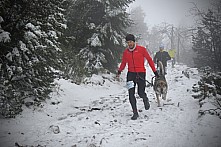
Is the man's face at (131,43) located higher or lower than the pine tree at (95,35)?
lower

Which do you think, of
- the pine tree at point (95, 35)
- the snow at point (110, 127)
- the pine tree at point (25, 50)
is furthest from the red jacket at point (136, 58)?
the pine tree at point (95, 35)

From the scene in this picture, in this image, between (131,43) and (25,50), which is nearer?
(25,50)

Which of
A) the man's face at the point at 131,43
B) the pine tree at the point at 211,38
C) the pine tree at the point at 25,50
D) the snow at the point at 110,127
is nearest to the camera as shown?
the snow at the point at 110,127

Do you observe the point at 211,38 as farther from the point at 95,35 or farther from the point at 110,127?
the point at 110,127

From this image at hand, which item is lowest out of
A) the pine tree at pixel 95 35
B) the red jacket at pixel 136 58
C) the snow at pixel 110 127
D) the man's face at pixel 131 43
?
the snow at pixel 110 127

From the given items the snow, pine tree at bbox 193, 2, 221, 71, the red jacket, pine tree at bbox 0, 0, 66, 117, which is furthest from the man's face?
pine tree at bbox 193, 2, 221, 71

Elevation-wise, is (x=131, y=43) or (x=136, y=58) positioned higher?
(x=131, y=43)

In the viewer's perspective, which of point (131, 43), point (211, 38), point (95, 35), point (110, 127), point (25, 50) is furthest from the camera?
point (211, 38)

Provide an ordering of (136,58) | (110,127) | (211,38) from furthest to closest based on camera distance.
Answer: (211,38)
(136,58)
(110,127)

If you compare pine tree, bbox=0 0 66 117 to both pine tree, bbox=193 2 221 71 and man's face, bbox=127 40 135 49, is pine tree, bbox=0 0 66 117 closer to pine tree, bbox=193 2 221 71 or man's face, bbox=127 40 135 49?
man's face, bbox=127 40 135 49

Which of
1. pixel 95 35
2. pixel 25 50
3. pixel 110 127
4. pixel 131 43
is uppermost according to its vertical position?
pixel 95 35

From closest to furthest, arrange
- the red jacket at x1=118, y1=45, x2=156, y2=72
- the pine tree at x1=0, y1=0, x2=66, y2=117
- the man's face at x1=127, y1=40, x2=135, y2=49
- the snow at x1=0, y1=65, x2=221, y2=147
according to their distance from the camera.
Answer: the snow at x1=0, y1=65, x2=221, y2=147 < the pine tree at x1=0, y1=0, x2=66, y2=117 < the man's face at x1=127, y1=40, x2=135, y2=49 < the red jacket at x1=118, y1=45, x2=156, y2=72

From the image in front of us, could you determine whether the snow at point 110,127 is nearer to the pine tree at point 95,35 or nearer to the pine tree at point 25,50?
the pine tree at point 25,50

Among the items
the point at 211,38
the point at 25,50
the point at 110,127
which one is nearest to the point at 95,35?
the point at 25,50
